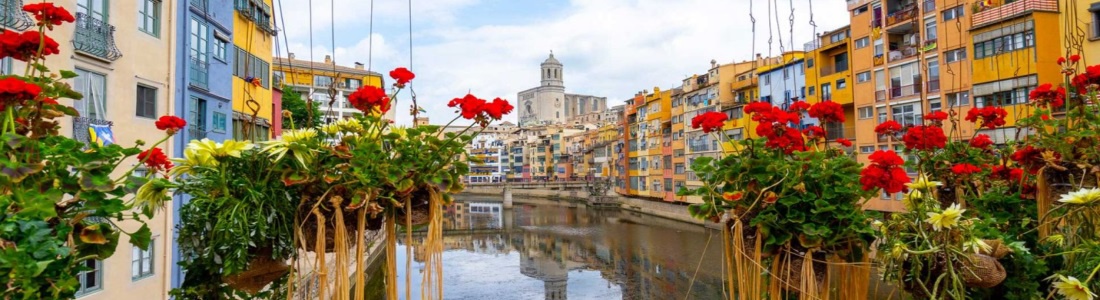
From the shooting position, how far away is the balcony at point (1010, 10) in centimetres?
1575

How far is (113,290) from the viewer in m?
7.22

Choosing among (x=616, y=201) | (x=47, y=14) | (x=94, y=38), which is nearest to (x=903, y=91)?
(x=94, y=38)

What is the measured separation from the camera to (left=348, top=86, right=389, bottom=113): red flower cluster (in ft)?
7.11

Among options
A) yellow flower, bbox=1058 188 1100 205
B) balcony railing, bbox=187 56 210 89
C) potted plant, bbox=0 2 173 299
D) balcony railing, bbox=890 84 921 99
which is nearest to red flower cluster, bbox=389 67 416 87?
potted plant, bbox=0 2 173 299

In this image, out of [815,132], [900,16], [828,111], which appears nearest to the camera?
[828,111]

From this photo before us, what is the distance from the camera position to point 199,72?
376 inches

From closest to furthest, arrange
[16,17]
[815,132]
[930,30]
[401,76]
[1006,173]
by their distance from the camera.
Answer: [401,76] < [815,132] < [1006,173] < [16,17] < [930,30]

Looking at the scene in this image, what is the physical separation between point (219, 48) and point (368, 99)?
385 inches

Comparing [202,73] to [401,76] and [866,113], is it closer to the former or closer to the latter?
[401,76]

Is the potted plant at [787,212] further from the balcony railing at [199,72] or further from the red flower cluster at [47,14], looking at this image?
the balcony railing at [199,72]

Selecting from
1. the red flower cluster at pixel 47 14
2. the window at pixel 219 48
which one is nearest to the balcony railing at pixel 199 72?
the window at pixel 219 48

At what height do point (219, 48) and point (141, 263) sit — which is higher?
point (219, 48)

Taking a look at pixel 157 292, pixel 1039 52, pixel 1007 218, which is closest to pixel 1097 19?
pixel 1039 52

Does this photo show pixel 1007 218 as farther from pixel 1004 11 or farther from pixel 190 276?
pixel 1004 11
